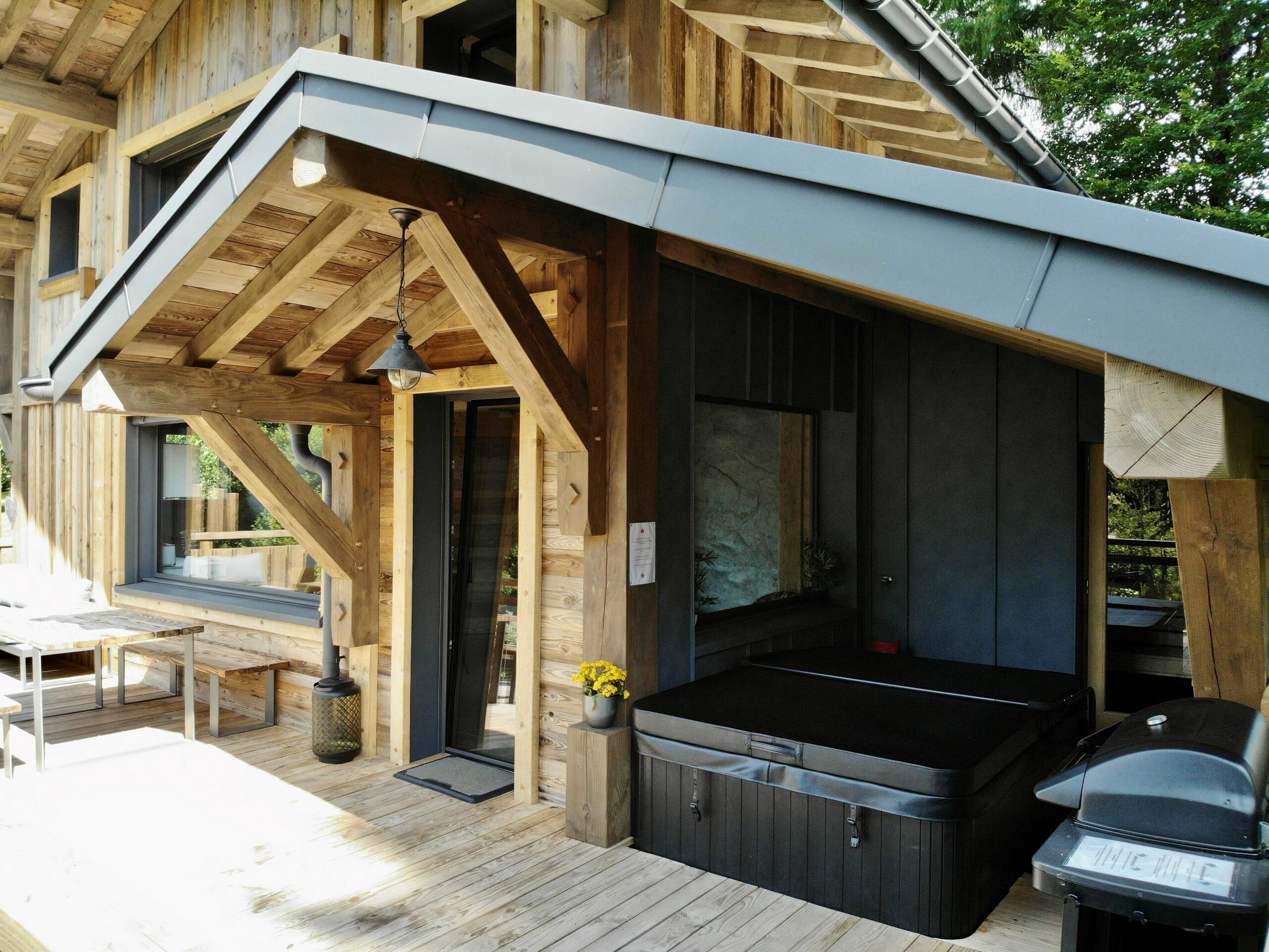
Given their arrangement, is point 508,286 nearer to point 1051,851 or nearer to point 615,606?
point 615,606

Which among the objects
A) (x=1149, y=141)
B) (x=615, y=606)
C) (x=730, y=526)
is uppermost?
(x=1149, y=141)

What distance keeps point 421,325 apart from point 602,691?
196 cm

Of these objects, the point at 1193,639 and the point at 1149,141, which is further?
the point at 1149,141

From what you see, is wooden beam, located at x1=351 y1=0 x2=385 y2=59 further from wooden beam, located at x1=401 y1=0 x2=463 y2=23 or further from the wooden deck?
the wooden deck

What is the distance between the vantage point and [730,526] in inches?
180

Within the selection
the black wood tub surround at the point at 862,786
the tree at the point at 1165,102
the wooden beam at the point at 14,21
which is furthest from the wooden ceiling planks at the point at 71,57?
the tree at the point at 1165,102

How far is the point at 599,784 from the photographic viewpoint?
3674 millimetres

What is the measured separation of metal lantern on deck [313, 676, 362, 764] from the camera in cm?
483

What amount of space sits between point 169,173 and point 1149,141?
10158mm

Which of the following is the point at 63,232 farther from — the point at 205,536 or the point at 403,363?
the point at 403,363

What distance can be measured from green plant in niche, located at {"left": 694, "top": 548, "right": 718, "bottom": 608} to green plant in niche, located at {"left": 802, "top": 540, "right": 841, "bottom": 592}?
0.89 m

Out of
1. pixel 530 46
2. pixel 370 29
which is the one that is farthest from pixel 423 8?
pixel 530 46

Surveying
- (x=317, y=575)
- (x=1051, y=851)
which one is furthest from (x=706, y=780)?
(x=317, y=575)

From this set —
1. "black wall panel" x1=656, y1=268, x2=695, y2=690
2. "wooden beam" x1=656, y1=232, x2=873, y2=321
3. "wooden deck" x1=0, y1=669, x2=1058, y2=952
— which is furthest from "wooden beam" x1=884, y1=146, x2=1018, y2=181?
"wooden deck" x1=0, y1=669, x2=1058, y2=952
